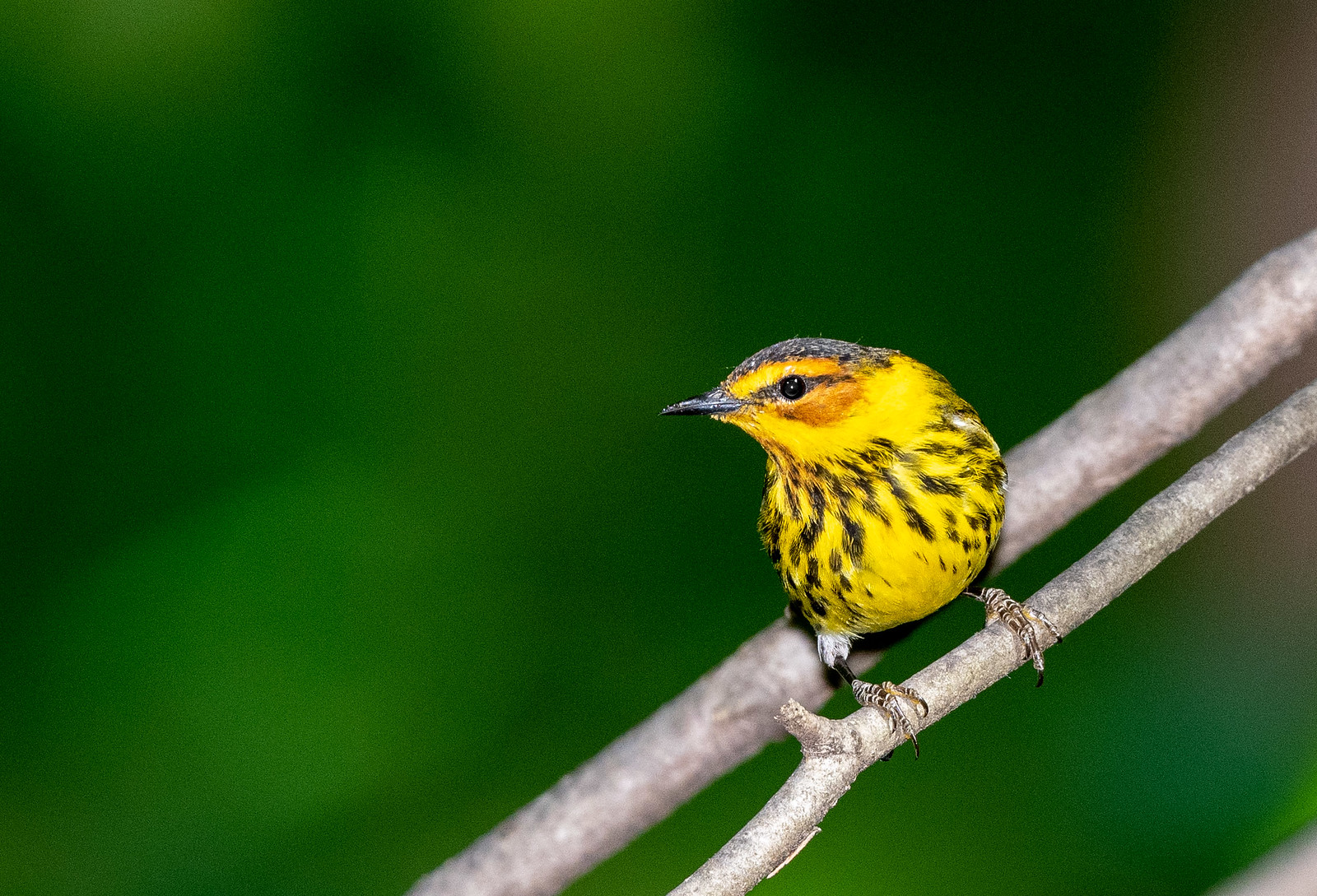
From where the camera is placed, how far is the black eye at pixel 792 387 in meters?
1.71

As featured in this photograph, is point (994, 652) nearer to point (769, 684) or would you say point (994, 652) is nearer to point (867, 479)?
point (867, 479)

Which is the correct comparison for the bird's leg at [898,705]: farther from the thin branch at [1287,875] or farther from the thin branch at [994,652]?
the thin branch at [1287,875]

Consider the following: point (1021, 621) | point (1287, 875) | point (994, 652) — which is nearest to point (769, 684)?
point (1021, 621)

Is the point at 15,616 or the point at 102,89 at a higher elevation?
the point at 102,89

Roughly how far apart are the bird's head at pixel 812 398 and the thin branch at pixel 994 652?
380mm

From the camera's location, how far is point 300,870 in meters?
2.48

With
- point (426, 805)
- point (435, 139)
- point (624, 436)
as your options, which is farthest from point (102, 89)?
point (426, 805)

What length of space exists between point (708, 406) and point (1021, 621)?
2.19 ft

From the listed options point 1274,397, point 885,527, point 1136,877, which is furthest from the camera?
point 1274,397

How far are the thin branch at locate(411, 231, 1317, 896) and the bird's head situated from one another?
496 mm

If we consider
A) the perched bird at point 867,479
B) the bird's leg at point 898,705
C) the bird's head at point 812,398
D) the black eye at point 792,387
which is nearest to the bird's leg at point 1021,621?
the perched bird at point 867,479

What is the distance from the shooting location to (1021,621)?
1.85 meters

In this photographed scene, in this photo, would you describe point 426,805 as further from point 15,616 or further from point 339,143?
point 339,143

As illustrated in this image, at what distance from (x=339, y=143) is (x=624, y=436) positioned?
0.98m
